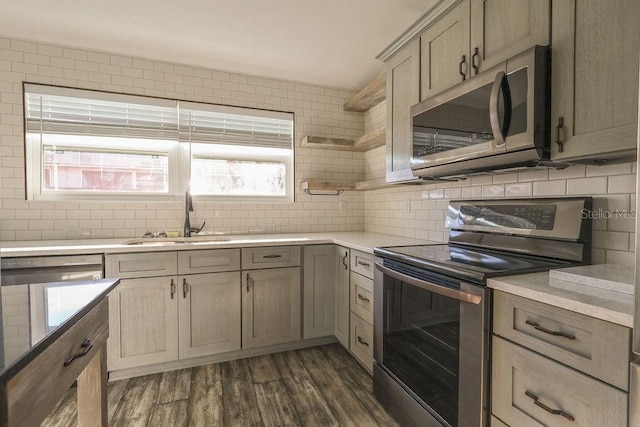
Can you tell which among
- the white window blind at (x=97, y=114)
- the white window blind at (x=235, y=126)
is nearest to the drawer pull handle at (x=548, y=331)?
the white window blind at (x=235, y=126)

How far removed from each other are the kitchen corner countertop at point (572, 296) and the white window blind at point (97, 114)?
2803mm

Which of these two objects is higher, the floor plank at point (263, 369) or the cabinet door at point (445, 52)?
the cabinet door at point (445, 52)

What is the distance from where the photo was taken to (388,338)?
1.75m

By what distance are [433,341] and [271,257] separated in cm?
138

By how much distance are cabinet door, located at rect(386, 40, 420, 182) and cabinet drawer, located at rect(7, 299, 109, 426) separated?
181 centimetres

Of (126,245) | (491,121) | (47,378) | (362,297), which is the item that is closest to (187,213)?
(126,245)

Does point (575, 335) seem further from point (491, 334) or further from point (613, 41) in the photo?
point (613, 41)

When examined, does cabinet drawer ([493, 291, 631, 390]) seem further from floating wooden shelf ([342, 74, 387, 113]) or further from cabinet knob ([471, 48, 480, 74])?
floating wooden shelf ([342, 74, 387, 113])

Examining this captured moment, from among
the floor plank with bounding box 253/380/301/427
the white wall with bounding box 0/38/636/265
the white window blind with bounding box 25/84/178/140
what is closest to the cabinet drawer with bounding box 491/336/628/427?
the white wall with bounding box 0/38/636/265

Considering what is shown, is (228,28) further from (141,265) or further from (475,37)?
(141,265)

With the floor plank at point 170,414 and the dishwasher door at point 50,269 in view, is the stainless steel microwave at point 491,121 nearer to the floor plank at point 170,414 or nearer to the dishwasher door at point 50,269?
the floor plank at point 170,414

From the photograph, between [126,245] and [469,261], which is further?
[126,245]

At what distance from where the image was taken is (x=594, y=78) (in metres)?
1.07

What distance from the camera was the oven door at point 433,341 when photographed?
116 cm
